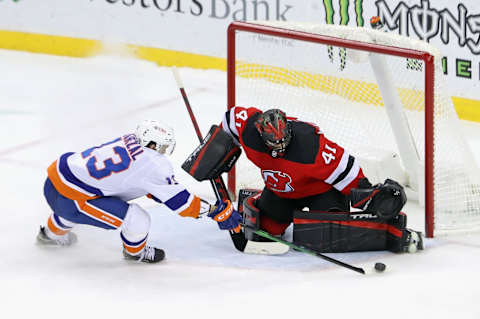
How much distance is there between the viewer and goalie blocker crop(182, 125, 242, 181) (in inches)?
162

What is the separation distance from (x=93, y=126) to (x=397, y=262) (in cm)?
256

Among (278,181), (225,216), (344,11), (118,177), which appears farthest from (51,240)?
(344,11)

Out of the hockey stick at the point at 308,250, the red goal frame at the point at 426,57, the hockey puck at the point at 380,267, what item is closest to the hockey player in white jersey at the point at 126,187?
the hockey stick at the point at 308,250

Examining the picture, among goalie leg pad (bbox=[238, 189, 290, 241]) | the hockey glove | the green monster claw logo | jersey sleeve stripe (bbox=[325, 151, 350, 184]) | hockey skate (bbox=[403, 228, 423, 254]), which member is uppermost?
the green monster claw logo

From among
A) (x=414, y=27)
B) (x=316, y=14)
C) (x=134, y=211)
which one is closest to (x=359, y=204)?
(x=134, y=211)

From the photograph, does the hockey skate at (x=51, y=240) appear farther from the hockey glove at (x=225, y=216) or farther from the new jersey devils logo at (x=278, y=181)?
the new jersey devils logo at (x=278, y=181)

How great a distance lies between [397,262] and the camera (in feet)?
12.8

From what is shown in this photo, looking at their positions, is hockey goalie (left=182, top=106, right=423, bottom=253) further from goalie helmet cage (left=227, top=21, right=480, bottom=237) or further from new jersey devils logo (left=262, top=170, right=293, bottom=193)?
goalie helmet cage (left=227, top=21, right=480, bottom=237)

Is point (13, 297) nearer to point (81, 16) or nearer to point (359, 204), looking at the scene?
point (359, 204)

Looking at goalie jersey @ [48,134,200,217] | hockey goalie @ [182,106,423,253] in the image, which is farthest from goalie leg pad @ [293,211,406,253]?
goalie jersey @ [48,134,200,217]

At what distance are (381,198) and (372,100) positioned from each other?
0.97 m

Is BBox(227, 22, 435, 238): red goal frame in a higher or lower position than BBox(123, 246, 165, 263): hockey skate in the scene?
higher

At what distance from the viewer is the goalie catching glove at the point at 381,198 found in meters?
3.82

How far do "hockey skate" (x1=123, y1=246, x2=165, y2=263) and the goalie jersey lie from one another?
28cm
